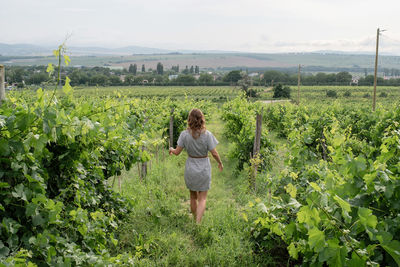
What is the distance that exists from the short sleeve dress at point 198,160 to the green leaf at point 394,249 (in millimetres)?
3053

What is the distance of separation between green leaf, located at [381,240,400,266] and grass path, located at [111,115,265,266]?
2.06 meters

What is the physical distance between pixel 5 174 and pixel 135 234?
94.8 inches

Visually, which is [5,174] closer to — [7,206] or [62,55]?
[7,206]

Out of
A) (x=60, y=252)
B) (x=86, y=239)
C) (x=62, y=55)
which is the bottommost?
(x=86, y=239)

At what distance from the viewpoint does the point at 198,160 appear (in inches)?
190

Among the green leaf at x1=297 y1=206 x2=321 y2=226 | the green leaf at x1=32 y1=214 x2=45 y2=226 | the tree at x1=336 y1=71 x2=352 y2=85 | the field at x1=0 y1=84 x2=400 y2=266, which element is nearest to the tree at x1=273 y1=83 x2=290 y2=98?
the tree at x1=336 y1=71 x2=352 y2=85

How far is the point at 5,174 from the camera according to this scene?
205 cm

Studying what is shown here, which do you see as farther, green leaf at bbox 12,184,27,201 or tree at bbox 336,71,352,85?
tree at bbox 336,71,352,85

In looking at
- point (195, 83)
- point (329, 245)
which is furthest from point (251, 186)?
point (195, 83)

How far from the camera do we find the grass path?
150 inches

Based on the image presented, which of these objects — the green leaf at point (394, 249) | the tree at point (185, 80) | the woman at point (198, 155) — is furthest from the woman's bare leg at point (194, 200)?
the tree at point (185, 80)

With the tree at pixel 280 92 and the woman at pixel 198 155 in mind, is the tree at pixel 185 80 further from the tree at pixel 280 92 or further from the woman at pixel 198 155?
the woman at pixel 198 155

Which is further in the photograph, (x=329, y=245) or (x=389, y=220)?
(x=389, y=220)

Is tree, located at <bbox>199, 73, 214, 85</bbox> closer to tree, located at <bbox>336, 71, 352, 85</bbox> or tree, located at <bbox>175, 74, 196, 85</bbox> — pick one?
tree, located at <bbox>175, 74, 196, 85</bbox>
